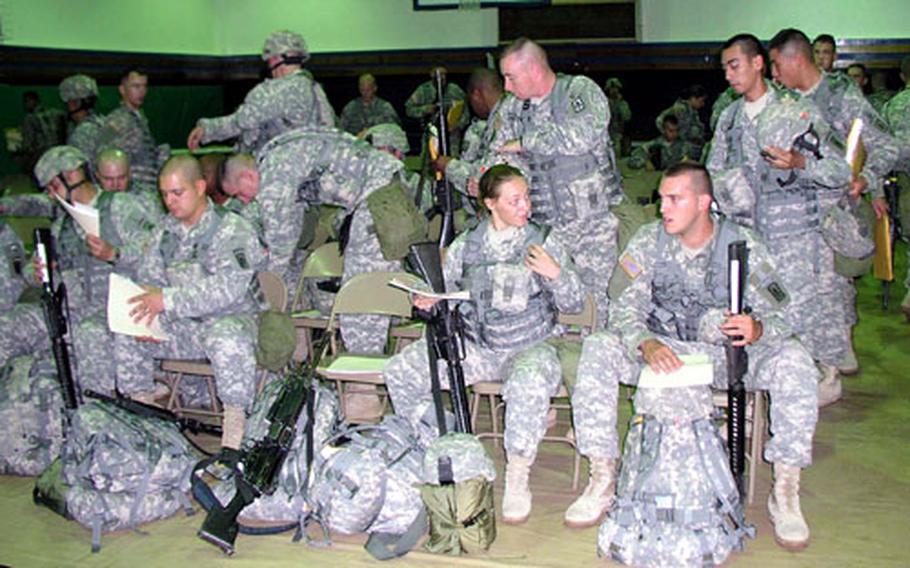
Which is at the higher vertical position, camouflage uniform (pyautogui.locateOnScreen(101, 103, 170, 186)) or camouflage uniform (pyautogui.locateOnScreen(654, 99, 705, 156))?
camouflage uniform (pyautogui.locateOnScreen(654, 99, 705, 156))

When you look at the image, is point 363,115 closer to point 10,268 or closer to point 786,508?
point 10,268

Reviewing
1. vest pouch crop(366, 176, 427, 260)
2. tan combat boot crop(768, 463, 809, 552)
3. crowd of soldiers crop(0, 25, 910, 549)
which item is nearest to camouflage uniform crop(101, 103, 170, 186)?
crowd of soldiers crop(0, 25, 910, 549)

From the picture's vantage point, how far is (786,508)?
392cm

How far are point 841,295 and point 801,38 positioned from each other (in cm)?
129

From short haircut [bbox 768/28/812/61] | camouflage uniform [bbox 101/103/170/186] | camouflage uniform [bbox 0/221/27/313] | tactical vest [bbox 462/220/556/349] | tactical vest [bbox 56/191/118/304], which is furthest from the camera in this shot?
camouflage uniform [bbox 101/103/170/186]

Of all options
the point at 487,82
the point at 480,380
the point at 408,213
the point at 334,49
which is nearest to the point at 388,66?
the point at 334,49

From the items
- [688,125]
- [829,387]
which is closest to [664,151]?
[688,125]

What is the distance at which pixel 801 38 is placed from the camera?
532 cm

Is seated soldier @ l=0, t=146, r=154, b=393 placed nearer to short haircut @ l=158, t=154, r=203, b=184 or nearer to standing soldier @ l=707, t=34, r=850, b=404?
short haircut @ l=158, t=154, r=203, b=184

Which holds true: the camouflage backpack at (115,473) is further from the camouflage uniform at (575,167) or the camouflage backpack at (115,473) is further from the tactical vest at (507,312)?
the camouflage uniform at (575,167)

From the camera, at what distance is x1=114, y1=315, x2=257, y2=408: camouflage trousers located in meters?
4.79

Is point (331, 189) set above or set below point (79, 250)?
above

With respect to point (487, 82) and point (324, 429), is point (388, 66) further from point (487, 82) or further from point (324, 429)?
point (324, 429)

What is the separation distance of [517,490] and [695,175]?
1372 mm
